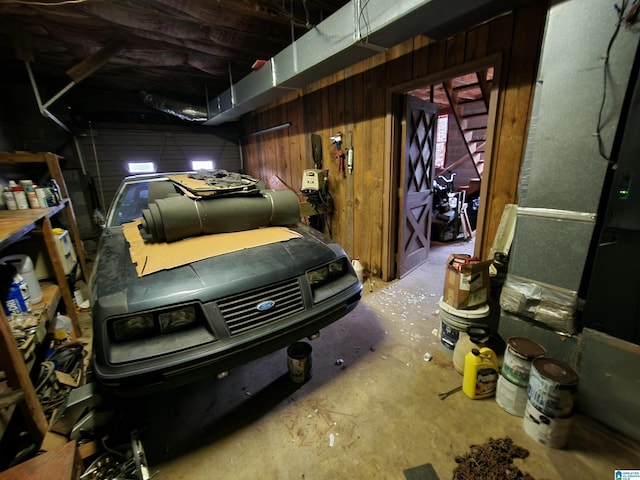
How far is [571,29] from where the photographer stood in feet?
4.66

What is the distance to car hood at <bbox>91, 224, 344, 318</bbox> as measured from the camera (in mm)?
1370

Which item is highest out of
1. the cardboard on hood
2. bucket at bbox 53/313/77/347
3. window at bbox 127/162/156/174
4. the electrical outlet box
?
window at bbox 127/162/156/174

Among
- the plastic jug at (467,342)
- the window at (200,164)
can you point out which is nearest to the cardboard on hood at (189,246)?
the plastic jug at (467,342)

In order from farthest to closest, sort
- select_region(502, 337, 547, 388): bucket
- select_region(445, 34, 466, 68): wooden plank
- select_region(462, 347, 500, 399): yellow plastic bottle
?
select_region(445, 34, 466, 68): wooden plank < select_region(462, 347, 500, 399): yellow plastic bottle < select_region(502, 337, 547, 388): bucket

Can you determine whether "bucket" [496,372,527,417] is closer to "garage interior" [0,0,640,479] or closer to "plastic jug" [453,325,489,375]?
"garage interior" [0,0,640,479]

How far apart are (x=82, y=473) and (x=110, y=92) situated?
22.2 ft

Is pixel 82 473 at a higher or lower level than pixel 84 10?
lower

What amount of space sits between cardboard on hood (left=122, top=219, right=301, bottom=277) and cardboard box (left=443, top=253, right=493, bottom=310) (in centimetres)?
125

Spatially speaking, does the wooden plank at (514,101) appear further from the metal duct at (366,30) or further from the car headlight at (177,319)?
the car headlight at (177,319)

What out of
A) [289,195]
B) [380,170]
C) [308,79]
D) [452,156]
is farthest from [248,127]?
[452,156]

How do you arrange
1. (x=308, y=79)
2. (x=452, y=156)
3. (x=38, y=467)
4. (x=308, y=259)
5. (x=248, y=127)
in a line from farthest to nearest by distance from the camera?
(x=452, y=156) → (x=248, y=127) → (x=308, y=79) → (x=308, y=259) → (x=38, y=467)

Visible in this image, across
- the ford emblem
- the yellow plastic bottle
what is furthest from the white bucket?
the ford emblem

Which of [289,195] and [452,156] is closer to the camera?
[289,195]

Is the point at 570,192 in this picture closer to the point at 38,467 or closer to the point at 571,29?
the point at 571,29
